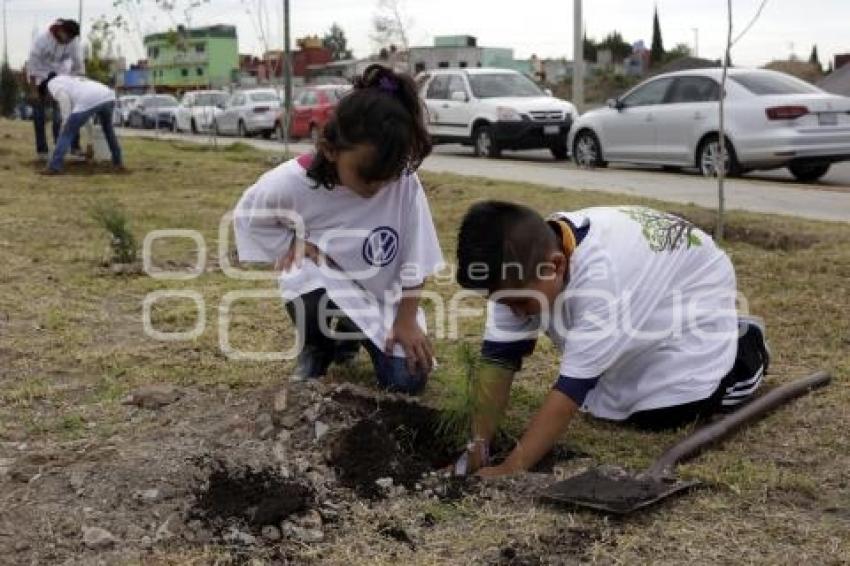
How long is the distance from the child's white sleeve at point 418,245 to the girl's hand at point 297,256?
295 millimetres

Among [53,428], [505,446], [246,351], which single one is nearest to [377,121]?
[505,446]

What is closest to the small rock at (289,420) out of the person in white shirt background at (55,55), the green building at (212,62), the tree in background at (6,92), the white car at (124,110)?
the person in white shirt background at (55,55)

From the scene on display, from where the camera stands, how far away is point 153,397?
365cm

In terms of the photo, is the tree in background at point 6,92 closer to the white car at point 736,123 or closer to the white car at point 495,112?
the white car at point 495,112

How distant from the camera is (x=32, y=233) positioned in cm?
775

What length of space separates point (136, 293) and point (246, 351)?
1447 millimetres

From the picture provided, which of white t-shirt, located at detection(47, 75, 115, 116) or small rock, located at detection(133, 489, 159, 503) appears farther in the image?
white t-shirt, located at detection(47, 75, 115, 116)

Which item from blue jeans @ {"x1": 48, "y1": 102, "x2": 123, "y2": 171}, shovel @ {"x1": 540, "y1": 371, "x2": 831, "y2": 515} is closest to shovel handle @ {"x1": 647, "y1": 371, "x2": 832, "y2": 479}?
shovel @ {"x1": 540, "y1": 371, "x2": 831, "y2": 515}

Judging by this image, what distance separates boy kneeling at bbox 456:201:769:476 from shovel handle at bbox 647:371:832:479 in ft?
0.29

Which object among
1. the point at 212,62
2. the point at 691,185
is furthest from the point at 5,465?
the point at 212,62

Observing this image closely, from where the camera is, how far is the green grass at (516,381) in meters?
2.55

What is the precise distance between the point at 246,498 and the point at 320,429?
1.57 feet

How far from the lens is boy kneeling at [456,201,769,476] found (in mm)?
2842

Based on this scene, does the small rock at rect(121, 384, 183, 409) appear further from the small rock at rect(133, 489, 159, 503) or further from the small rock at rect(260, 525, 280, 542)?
the small rock at rect(260, 525, 280, 542)
